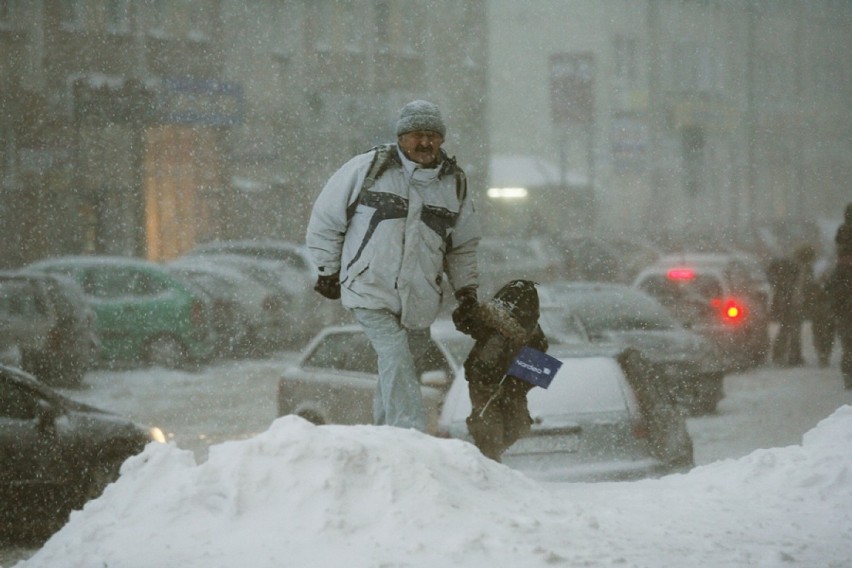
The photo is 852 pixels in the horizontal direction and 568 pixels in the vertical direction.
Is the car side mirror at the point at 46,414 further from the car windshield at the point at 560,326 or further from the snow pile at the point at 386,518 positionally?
the car windshield at the point at 560,326

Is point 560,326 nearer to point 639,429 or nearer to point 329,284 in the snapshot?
point 639,429

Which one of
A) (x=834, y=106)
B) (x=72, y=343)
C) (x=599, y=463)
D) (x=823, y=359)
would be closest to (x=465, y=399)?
(x=599, y=463)

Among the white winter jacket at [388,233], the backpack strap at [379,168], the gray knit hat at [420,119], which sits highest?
the gray knit hat at [420,119]

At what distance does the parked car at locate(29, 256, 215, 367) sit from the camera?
15.5 metres

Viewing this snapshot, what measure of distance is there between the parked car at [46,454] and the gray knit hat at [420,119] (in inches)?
117

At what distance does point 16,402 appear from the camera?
7.86 meters

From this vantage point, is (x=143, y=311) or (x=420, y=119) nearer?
(x=420, y=119)

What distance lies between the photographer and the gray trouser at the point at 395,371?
19.7 feet

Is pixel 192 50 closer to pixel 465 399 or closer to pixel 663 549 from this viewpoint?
pixel 465 399

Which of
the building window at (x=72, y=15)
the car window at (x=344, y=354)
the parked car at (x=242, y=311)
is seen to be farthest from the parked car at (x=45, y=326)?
the building window at (x=72, y=15)

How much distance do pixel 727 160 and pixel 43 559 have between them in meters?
27.7

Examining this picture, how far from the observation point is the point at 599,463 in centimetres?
748

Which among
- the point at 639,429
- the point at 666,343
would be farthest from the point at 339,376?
the point at 666,343

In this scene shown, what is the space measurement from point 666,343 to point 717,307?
10.5ft
